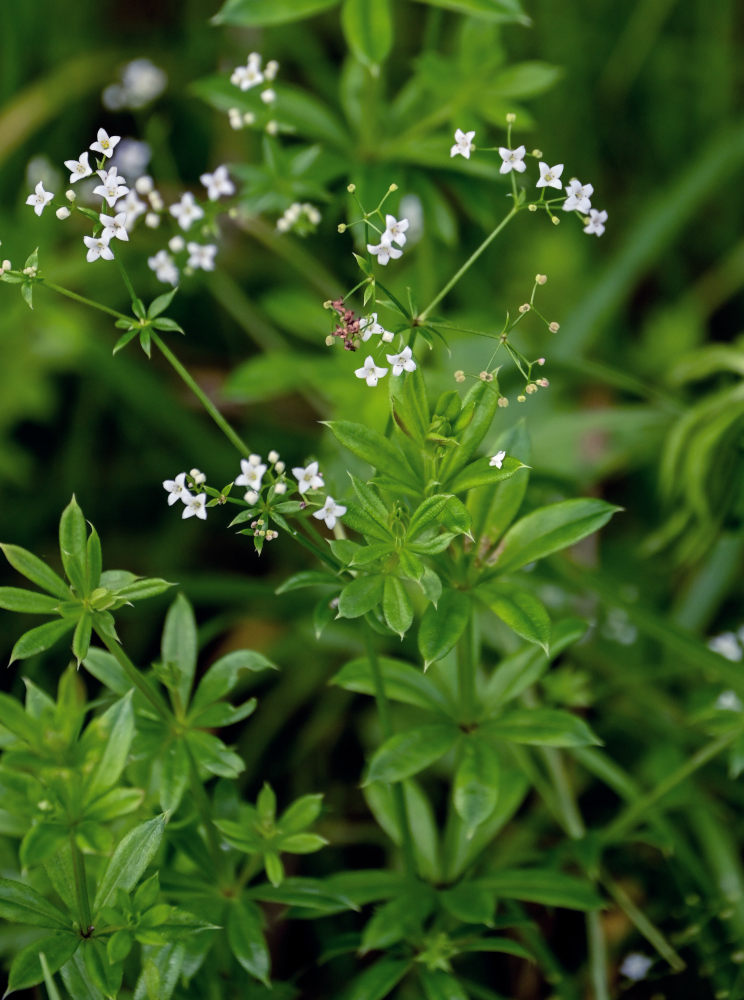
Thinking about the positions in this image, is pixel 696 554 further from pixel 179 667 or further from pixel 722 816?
pixel 179 667

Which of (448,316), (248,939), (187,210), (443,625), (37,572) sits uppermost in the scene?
(448,316)

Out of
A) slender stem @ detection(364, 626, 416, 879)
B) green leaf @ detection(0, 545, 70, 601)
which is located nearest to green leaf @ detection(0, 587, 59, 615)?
green leaf @ detection(0, 545, 70, 601)

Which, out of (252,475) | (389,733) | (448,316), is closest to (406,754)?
(389,733)

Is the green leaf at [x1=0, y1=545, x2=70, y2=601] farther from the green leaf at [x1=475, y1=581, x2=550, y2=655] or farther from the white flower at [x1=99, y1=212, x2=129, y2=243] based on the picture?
the green leaf at [x1=475, y1=581, x2=550, y2=655]

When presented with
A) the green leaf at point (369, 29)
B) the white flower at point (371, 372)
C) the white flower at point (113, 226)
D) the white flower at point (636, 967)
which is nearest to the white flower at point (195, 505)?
the white flower at point (371, 372)

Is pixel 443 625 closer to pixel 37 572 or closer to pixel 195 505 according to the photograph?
pixel 195 505

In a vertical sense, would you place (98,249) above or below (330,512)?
above
